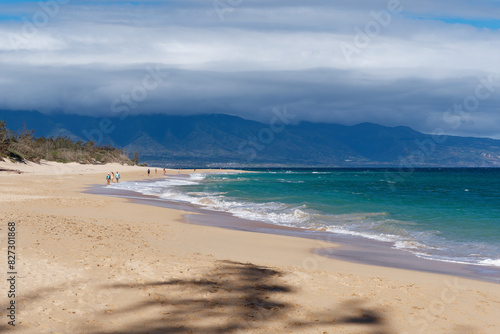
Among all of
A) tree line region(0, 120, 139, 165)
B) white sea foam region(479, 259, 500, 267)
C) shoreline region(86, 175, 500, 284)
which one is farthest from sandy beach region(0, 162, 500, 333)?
tree line region(0, 120, 139, 165)

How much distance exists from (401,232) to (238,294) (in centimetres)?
1437

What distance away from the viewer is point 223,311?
7.20 m

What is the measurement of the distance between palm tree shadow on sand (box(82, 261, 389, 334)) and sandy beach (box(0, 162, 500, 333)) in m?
0.02

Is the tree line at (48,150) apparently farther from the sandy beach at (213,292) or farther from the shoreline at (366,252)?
the sandy beach at (213,292)

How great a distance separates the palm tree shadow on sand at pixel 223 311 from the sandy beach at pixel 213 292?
2 centimetres

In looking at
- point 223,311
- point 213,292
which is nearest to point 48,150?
point 213,292

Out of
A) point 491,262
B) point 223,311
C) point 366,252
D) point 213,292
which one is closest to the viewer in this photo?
point 223,311

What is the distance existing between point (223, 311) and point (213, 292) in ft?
3.00

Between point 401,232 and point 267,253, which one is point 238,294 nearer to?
point 267,253

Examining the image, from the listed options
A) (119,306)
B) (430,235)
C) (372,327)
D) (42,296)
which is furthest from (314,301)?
(430,235)

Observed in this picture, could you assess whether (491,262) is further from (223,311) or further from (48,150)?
(48,150)

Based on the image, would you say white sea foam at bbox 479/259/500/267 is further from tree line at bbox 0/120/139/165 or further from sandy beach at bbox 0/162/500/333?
tree line at bbox 0/120/139/165

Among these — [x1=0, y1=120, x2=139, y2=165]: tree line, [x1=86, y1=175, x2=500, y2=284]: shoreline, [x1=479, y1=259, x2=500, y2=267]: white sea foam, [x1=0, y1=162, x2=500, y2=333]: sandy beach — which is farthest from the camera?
[x1=0, y1=120, x2=139, y2=165]: tree line

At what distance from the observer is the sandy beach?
6715 millimetres
